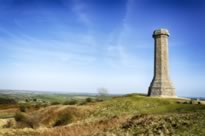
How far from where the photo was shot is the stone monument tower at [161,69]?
163ft

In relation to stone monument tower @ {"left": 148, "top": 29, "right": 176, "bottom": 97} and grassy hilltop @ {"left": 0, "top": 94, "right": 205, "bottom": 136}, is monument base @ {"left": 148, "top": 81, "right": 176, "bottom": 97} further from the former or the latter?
grassy hilltop @ {"left": 0, "top": 94, "right": 205, "bottom": 136}

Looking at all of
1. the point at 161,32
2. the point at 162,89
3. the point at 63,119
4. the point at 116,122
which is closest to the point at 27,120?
the point at 63,119

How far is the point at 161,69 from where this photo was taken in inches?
1992

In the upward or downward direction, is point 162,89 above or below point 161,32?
below

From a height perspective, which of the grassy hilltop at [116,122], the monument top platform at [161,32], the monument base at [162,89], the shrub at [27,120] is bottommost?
the shrub at [27,120]

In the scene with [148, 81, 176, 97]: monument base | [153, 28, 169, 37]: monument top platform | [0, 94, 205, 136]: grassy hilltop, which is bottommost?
[0, 94, 205, 136]: grassy hilltop

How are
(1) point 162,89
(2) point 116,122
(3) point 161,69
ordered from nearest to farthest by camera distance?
(2) point 116,122
(1) point 162,89
(3) point 161,69

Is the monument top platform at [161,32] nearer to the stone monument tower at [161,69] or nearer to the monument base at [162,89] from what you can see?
the stone monument tower at [161,69]

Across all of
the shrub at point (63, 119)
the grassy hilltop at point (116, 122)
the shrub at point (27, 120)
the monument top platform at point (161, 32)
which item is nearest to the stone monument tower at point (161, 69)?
the monument top platform at point (161, 32)

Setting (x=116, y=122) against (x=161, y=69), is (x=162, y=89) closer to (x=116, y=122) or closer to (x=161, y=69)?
(x=161, y=69)

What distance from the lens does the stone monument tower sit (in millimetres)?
49750

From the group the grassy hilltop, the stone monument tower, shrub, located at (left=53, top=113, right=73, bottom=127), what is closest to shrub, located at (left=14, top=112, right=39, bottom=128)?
the grassy hilltop

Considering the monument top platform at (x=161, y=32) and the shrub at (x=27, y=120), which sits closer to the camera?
the shrub at (x=27, y=120)

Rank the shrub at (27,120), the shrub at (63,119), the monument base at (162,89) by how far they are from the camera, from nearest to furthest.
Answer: the shrub at (63,119), the shrub at (27,120), the monument base at (162,89)
